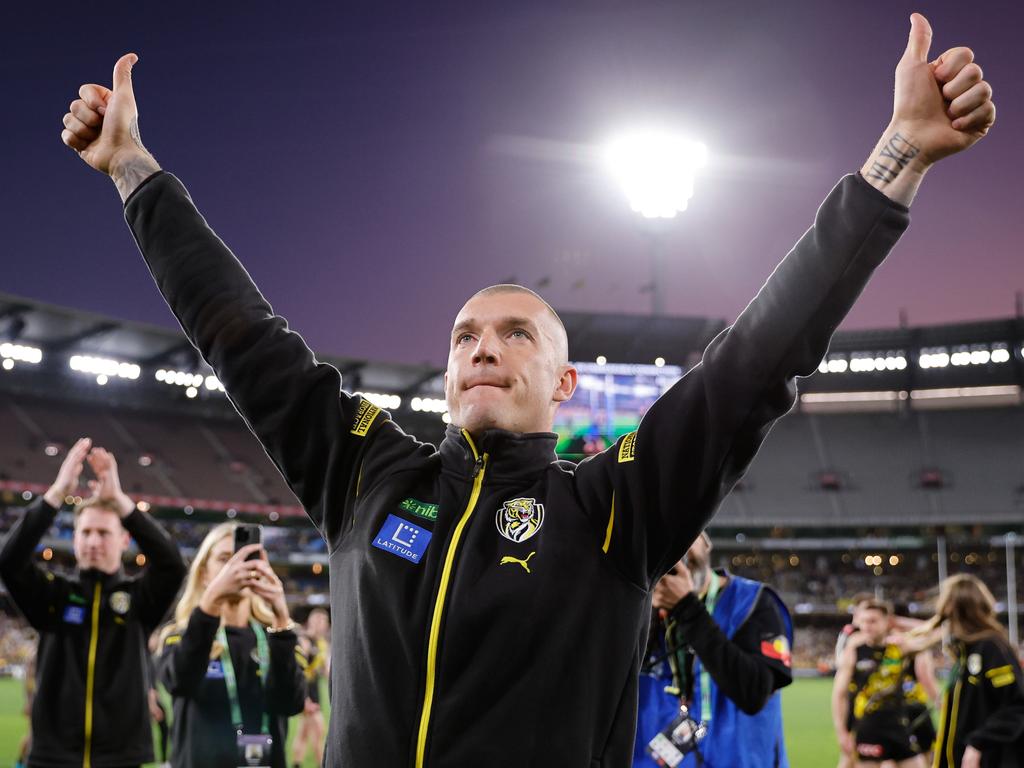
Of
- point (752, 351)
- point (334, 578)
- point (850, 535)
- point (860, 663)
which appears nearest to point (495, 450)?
point (334, 578)

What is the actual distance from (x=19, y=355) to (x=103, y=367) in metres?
3.16

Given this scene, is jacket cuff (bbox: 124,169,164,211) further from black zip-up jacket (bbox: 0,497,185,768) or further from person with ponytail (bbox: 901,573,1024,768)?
person with ponytail (bbox: 901,573,1024,768)

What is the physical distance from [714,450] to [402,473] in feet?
2.39

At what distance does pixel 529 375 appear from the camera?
2.39 m

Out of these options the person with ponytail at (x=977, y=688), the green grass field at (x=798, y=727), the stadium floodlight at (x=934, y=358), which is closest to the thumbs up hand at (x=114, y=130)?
the person with ponytail at (x=977, y=688)

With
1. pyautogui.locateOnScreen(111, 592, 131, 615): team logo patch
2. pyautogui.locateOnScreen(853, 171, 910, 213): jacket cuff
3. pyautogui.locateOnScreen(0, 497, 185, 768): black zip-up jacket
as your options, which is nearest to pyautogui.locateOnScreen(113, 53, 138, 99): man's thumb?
pyautogui.locateOnScreen(853, 171, 910, 213): jacket cuff

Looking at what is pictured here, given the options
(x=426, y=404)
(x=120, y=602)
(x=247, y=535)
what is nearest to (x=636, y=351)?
(x=426, y=404)

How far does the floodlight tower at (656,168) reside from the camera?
34.5m

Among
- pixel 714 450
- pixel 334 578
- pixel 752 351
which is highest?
pixel 752 351

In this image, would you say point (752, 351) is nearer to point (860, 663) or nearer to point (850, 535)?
point (860, 663)

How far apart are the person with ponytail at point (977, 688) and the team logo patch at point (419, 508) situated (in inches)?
232

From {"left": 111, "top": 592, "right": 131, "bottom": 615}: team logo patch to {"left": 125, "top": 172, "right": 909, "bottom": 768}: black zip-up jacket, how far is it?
4520mm

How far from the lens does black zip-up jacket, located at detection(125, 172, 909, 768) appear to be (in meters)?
1.97

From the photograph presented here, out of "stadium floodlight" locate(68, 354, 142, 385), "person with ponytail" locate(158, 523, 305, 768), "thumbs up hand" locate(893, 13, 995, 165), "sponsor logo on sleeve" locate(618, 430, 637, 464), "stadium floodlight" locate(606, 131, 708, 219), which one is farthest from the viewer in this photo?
"stadium floodlight" locate(68, 354, 142, 385)
